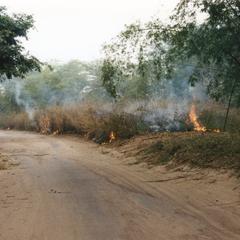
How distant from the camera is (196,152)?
14000mm

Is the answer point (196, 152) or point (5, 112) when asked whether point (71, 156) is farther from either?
point (5, 112)

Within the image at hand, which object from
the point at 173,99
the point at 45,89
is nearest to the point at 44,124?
the point at 173,99

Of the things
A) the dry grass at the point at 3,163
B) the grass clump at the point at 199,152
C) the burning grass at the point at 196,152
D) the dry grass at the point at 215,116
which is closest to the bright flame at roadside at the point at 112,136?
the dry grass at the point at 215,116

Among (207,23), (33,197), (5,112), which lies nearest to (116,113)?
(207,23)

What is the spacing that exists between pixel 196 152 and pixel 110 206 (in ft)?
17.1

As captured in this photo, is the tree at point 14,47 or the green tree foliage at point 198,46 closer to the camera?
the green tree foliage at point 198,46

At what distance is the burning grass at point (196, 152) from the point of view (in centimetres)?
1261

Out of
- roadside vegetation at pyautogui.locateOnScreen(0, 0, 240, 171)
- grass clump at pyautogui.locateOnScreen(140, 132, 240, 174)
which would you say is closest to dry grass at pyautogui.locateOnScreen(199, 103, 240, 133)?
roadside vegetation at pyautogui.locateOnScreen(0, 0, 240, 171)

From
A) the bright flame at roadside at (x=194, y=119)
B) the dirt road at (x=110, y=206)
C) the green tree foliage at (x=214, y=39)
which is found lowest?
the dirt road at (x=110, y=206)

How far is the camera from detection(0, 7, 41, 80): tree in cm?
1827

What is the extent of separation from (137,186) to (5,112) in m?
49.5

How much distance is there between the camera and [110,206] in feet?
30.7

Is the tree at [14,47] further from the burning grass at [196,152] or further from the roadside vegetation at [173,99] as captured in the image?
the burning grass at [196,152]

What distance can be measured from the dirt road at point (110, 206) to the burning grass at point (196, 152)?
1.08 meters
